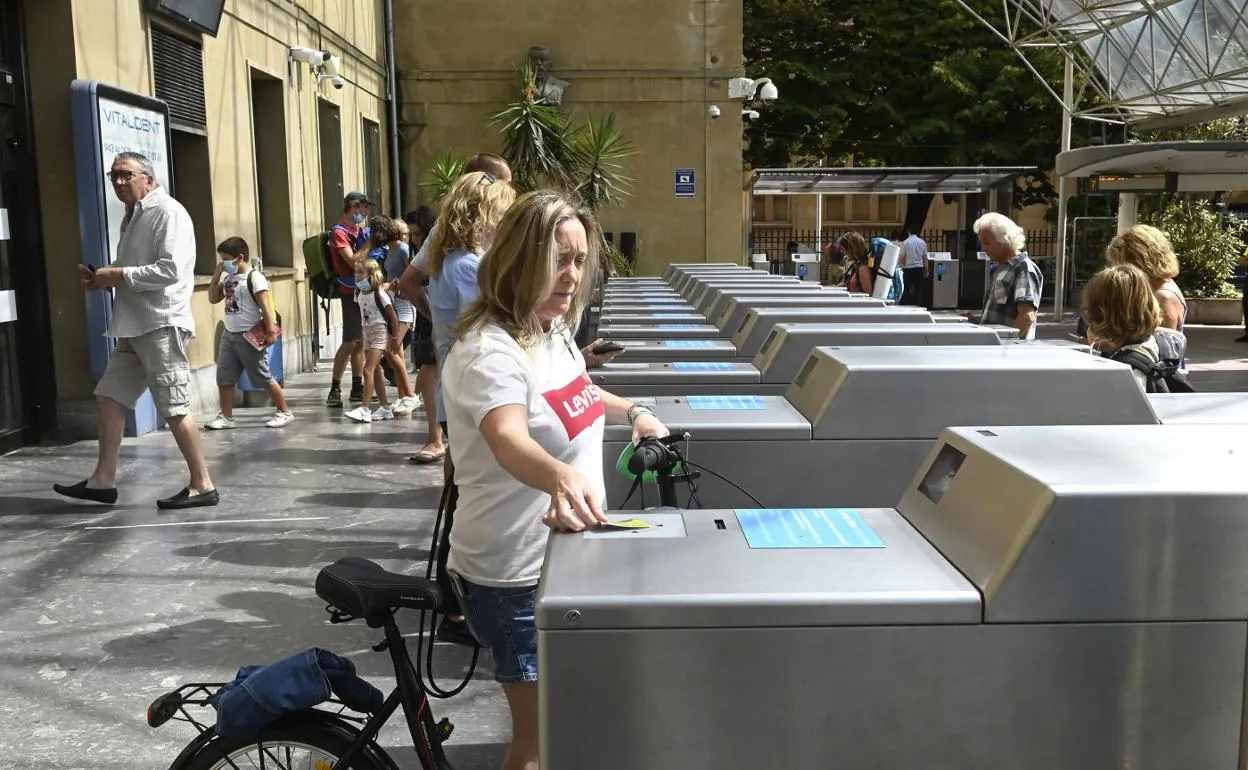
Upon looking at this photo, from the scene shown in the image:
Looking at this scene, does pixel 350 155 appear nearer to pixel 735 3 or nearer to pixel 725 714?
pixel 735 3

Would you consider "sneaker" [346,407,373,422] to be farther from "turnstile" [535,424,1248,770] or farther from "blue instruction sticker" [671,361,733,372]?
"turnstile" [535,424,1248,770]

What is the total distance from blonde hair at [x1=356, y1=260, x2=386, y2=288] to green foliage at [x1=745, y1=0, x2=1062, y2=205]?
54.7ft

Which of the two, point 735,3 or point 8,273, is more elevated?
point 735,3

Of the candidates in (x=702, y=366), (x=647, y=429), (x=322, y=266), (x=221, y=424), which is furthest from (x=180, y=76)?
(x=647, y=429)

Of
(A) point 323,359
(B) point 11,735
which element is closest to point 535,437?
(B) point 11,735

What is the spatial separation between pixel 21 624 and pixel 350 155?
10.9 meters

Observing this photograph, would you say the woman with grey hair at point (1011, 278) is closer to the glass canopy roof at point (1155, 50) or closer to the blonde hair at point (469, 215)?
the blonde hair at point (469, 215)

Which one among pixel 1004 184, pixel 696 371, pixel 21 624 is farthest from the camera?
pixel 1004 184

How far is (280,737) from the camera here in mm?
2234

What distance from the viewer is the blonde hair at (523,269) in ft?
7.57

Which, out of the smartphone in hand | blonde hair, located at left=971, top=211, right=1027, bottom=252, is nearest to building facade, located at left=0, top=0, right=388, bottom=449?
the smartphone in hand

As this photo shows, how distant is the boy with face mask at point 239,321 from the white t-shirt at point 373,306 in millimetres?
635

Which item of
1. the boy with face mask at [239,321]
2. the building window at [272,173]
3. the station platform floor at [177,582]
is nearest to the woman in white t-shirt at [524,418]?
the station platform floor at [177,582]

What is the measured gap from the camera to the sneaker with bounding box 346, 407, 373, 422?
342 inches
